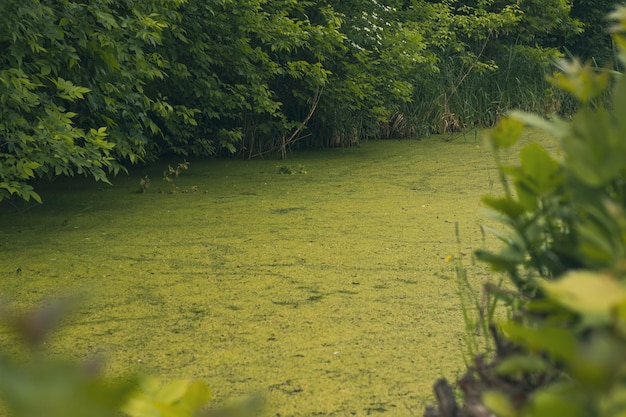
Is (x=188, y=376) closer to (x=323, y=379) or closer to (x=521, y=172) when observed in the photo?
(x=323, y=379)

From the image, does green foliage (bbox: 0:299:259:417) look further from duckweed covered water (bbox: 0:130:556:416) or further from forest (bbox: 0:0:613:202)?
forest (bbox: 0:0:613:202)

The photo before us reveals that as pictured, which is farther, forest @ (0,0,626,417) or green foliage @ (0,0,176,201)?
green foliage @ (0,0,176,201)

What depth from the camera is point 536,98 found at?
7.84 meters

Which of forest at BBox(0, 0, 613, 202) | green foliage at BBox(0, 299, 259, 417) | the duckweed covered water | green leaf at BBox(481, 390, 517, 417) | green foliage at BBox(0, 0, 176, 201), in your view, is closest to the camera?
green foliage at BBox(0, 299, 259, 417)

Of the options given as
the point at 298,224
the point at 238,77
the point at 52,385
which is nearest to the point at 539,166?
the point at 52,385

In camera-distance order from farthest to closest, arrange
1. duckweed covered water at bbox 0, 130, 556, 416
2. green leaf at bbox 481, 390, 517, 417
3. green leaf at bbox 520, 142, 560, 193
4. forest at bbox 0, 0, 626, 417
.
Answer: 1. duckweed covered water at bbox 0, 130, 556, 416
2. green leaf at bbox 520, 142, 560, 193
3. forest at bbox 0, 0, 626, 417
4. green leaf at bbox 481, 390, 517, 417

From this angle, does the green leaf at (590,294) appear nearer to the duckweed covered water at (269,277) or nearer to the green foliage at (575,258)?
the green foliage at (575,258)

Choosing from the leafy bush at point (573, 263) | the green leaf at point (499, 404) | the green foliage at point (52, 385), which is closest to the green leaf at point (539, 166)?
the leafy bush at point (573, 263)

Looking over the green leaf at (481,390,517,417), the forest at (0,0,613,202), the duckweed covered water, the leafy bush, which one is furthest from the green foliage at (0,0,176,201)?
the green leaf at (481,390,517,417)

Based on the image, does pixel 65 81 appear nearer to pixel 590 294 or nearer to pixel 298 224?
pixel 298 224

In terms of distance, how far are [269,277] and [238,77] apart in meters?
3.00

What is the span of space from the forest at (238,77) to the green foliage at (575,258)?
1613mm

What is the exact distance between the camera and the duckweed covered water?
6.81 ft

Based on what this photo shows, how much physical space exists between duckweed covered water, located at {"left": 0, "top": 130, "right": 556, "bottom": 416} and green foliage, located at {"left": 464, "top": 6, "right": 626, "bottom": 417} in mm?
598
